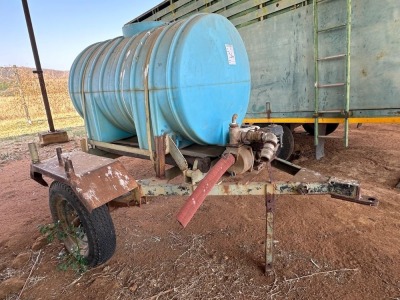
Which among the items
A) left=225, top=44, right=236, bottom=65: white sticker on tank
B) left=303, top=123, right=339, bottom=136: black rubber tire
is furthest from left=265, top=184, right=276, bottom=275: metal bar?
left=303, top=123, right=339, bottom=136: black rubber tire

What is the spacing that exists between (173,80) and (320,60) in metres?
2.97

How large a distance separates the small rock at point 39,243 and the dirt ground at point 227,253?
0.05ft

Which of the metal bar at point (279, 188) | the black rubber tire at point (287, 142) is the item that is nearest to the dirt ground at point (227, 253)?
the metal bar at point (279, 188)

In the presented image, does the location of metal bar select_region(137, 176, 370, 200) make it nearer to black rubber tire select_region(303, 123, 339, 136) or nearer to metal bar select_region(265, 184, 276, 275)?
metal bar select_region(265, 184, 276, 275)

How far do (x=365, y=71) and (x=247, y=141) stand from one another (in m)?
2.64

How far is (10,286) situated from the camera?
8.24 feet

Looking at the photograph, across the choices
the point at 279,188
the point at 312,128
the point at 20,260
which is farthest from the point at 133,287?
the point at 312,128

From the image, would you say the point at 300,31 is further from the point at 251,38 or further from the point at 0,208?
the point at 0,208

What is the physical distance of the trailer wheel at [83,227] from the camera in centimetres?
238

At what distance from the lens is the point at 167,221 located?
3.45 m

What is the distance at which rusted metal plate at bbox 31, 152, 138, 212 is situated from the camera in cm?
214

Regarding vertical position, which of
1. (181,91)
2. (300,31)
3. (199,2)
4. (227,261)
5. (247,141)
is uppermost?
(199,2)

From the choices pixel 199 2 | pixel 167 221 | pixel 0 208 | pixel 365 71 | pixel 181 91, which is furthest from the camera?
pixel 199 2

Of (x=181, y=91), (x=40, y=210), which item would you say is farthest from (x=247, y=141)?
(x=40, y=210)
